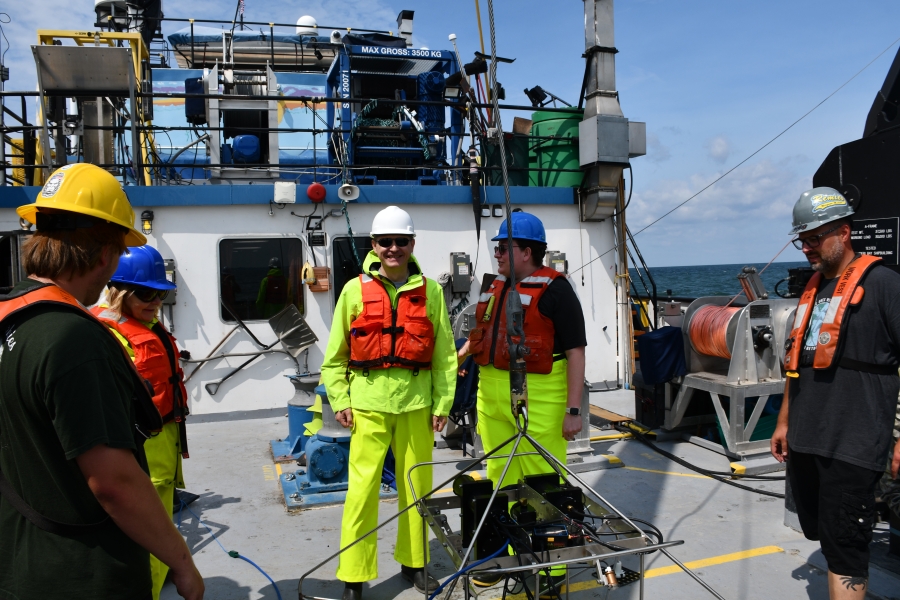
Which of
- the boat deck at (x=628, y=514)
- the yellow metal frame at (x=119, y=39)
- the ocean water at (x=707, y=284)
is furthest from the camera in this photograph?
the ocean water at (x=707, y=284)

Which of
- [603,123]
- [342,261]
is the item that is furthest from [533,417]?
[603,123]

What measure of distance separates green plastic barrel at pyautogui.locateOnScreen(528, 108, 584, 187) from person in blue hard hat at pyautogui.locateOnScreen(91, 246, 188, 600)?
6750 millimetres

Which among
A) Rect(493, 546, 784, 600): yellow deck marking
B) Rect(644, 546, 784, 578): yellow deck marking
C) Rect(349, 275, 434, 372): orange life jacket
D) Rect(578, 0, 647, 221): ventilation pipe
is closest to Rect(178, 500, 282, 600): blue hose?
Rect(349, 275, 434, 372): orange life jacket

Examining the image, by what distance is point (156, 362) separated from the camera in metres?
3.16

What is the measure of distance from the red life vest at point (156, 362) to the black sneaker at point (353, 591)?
50.7 inches

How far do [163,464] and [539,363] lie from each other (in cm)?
207

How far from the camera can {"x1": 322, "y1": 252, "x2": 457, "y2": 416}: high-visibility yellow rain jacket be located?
3.62m

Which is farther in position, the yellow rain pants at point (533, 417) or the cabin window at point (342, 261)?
the cabin window at point (342, 261)

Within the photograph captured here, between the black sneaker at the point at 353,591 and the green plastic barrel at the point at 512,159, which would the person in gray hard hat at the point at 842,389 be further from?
the green plastic barrel at the point at 512,159

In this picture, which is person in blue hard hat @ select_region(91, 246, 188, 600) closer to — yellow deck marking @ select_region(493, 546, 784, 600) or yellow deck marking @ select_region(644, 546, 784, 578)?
yellow deck marking @ select_region(493, 546, 784, 600)

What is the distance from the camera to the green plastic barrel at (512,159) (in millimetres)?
9352

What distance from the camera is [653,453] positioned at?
21.1ft

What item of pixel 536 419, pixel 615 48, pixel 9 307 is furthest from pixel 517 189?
pixel 9 307

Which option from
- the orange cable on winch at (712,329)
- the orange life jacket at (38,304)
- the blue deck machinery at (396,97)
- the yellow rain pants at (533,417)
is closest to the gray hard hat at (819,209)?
the yellow rain pants at (533,417)
